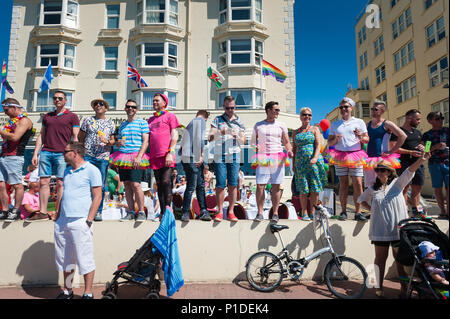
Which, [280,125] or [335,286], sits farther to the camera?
[280,125]

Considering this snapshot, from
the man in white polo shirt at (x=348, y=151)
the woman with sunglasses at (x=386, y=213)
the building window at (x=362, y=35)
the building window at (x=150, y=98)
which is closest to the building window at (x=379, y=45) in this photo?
the building window at (x=362, y=35)

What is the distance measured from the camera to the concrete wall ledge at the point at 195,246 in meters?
4.51

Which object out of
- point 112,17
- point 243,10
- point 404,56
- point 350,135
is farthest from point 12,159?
point 404,56

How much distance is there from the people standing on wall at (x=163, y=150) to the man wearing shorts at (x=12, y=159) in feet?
7.46

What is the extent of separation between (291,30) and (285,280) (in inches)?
671

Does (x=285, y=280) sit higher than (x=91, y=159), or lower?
lower

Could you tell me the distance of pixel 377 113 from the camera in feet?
16.2

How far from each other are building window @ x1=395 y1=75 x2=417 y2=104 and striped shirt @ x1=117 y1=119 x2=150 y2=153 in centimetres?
1884

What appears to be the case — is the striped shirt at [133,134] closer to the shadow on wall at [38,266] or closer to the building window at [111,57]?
the shadow on wall at [38,266]

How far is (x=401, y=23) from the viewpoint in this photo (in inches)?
797

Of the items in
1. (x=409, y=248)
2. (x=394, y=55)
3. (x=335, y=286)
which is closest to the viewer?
(x=409, y=248)

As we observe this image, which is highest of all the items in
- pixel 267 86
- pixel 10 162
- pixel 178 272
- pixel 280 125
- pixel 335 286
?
pixel 267 86
